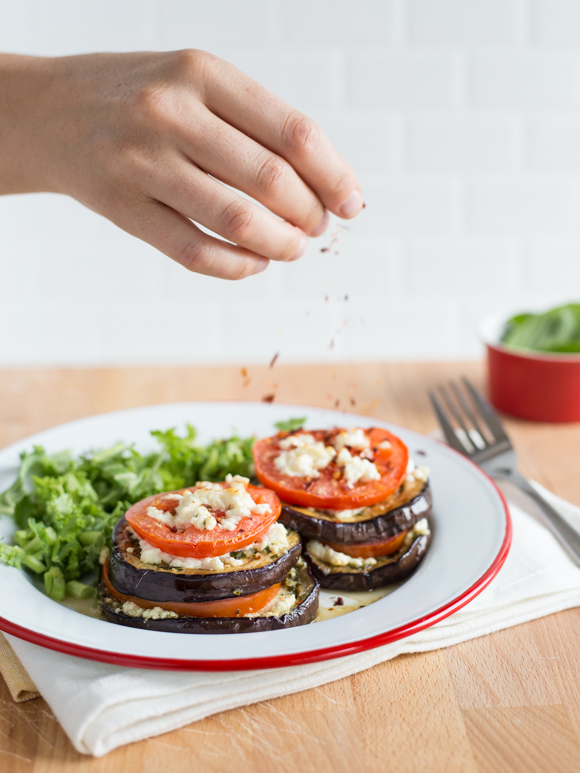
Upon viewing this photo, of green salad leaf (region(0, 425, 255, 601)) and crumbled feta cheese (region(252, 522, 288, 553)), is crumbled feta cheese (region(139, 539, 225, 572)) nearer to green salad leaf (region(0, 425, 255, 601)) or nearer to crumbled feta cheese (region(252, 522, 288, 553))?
crumbled feta cheese (region(252, 522, 288, 553))

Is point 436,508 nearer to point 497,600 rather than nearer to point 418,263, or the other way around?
point 497,600

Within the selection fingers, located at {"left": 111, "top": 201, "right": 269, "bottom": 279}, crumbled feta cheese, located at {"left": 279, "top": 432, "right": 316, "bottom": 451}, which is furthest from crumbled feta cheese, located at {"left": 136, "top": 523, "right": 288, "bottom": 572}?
fingers, located at {"left": 111, "top": 201, "right": 269, "bottom": 279}

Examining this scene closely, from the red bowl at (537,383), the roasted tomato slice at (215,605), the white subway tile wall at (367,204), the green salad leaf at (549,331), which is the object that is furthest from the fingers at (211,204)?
the white subway tile wall at (367,204)

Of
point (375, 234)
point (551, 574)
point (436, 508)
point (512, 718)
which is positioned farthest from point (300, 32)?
point (512, 718)

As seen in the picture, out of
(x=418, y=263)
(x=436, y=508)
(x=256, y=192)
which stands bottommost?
(x=418, y=263)

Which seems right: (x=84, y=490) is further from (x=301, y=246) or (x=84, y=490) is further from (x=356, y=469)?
(x=301, y=246)
